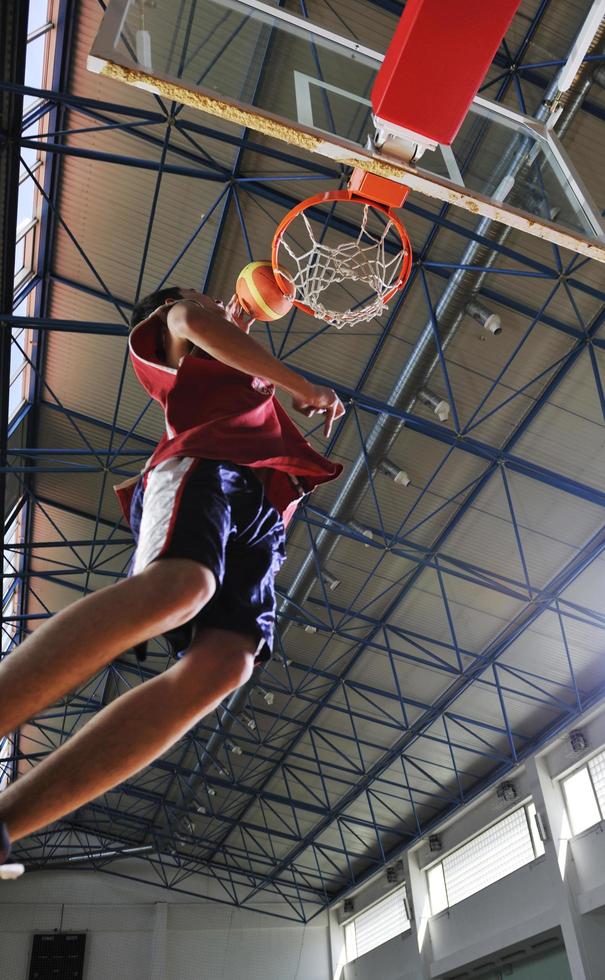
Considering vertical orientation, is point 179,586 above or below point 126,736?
above

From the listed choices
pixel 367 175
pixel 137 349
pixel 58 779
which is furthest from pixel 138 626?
pixel 367 175

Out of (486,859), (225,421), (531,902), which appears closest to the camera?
(225,421)

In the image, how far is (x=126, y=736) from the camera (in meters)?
1.61

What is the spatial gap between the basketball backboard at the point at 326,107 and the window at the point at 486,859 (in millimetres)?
14981

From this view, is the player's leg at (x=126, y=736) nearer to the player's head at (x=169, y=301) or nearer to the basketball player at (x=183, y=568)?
the basketball player at (x=183, y=568)

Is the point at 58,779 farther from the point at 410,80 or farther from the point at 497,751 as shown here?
the point at 497,751

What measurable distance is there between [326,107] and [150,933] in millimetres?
27158

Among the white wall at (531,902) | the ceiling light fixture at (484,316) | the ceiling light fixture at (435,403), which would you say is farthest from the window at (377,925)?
the ceiling light fixture at (484,316)

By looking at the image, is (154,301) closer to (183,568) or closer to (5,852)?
(183,568)

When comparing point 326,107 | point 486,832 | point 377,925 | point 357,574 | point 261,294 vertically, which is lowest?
point 261,294

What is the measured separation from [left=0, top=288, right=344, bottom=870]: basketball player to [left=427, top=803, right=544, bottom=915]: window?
645 inches

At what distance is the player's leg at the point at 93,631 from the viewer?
1.50 meters

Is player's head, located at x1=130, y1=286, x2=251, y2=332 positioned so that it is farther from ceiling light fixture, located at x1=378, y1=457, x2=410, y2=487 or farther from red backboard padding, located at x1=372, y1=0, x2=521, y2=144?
ceiling light fixture, located at x1=378, y1=457, x2=410, y2=487

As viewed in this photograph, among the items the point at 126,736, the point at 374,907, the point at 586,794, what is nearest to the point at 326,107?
the point at 126,736
